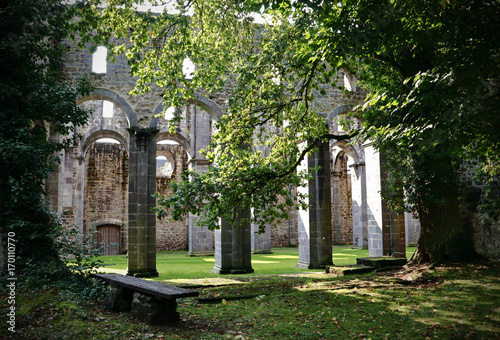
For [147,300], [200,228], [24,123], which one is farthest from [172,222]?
[147,300]

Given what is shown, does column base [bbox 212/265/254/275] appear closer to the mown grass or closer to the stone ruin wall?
the mown grass

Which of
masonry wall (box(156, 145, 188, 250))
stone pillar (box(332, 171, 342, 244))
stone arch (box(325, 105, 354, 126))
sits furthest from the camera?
stone pillar (box(332, 171, 342, 244))

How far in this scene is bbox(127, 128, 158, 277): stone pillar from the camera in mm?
10898

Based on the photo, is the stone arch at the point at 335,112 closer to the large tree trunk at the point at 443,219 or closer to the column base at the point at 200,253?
the large tree trunk at the point at 443,219

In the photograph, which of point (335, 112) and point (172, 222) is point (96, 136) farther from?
point (335, 112)

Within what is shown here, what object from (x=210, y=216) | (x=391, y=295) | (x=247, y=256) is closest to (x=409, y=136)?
(x=391, y=295)

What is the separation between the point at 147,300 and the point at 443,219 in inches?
268

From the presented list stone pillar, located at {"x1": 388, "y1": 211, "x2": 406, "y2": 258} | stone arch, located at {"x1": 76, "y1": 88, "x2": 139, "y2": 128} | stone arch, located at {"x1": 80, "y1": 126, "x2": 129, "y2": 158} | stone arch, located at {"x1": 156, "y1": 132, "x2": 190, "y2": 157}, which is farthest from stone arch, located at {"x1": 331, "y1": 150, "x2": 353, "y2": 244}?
stone arch, located at {"x1": 76, "y1": 88, "x2": 139, "y2": 128}

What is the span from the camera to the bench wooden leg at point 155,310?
204 inches

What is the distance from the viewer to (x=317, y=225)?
1210 centimetres

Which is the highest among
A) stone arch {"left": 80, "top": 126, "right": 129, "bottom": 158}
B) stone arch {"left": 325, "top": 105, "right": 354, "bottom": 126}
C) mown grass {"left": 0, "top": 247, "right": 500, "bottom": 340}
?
stone arch {"left": 80, "top": 126, "right": 129, "bottom": 158}

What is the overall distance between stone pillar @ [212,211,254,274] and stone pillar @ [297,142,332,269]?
2.00 meters

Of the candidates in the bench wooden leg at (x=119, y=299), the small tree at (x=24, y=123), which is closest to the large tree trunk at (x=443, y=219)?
the bench wooden leg at (x=119, y=299)

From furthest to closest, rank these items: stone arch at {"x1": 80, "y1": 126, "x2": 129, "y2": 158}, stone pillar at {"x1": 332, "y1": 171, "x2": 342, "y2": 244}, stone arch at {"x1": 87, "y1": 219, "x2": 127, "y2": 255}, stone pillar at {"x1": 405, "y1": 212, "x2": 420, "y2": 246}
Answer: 1. stone pillar at {"x1": 332, "y1": 171, "x2": 342, "y2": 244}
2. stone pillar at {"x1": 405, "y1": 212, "x2": 420, "y2": 246}
3. stone arch at {"x1": 87, "y1": 219, "x2": 127, "y2": 255}
4. stone arch at {"x1": 80, "y1": 126, "x2": 129, "y2": 158}
